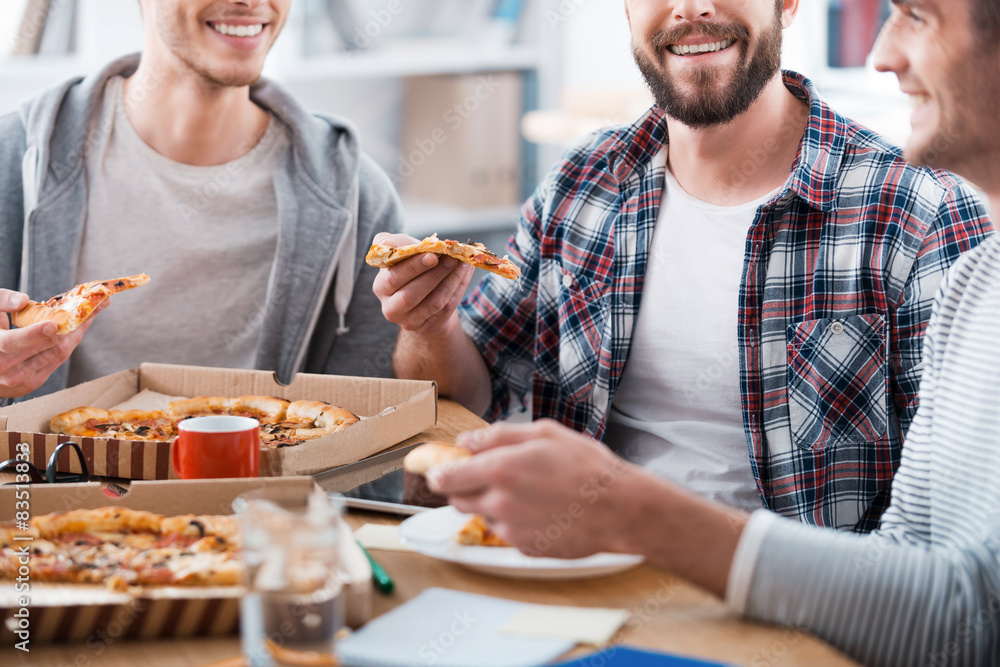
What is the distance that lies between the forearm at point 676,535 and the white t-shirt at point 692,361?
735 mm

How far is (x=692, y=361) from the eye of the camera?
5.60ft

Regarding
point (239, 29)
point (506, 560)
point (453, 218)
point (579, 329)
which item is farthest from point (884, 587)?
point (453, 218)

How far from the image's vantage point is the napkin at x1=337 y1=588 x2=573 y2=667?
0.83 m

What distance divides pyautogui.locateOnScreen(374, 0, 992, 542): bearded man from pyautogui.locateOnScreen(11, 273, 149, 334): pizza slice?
433 millimetres

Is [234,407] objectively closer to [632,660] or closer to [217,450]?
[217,450]

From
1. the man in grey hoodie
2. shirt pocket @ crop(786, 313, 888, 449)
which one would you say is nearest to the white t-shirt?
shirt pocket @ crop(786, 313, 888, 449)

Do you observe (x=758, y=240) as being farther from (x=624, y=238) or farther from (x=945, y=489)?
(x=945, y=489)

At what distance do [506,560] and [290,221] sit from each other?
1.22 metres

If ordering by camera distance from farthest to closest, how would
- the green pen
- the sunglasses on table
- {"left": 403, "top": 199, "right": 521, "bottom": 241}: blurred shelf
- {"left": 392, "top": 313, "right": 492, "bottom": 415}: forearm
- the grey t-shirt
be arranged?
1. {"left": 403, "top": 199, "right": 521, "bottom": 241}: blurred shelf
2. the grey t-shirt
3. {"left": 392, "top": 313, "right": 492, "bottom": 415}: forearm
4. the sunglasses on table
5. the green pen

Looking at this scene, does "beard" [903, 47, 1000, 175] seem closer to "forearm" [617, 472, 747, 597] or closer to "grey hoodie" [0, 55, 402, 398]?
"forearm" [617, 472, 747, 597]

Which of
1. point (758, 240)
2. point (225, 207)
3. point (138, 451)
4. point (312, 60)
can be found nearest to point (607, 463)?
point (138, 451)

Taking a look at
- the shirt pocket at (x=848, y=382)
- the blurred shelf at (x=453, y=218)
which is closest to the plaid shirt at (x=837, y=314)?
the shirt pocket at (x=848, y=382)

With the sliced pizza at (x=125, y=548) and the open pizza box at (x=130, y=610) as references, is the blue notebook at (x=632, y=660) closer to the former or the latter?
the open pizza box at (x=130, y=610)

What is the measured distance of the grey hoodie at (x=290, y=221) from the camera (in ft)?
6.50
